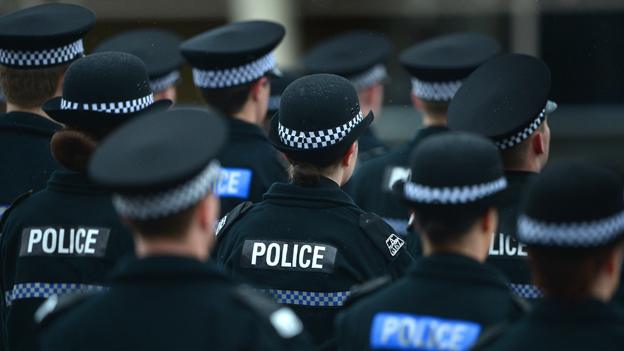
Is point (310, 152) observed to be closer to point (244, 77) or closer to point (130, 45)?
point (244, 77)

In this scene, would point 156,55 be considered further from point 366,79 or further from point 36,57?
point 36,57

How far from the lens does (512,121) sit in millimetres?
4770

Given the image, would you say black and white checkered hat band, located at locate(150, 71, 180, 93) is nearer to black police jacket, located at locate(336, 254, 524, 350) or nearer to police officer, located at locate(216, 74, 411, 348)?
police officer, located at locate(216, 74, 411, 348)

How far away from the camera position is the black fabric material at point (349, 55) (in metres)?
8.86

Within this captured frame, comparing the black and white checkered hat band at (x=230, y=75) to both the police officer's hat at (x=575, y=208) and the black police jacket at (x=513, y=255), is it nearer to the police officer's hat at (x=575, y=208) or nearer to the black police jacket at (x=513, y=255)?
the black police jacket at (x=513, y=255)

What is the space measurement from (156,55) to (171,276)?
463cm

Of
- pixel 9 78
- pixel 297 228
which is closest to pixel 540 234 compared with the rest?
pixel 297 228

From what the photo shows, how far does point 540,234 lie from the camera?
339cm

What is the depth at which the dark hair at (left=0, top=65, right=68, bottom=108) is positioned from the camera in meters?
5.57

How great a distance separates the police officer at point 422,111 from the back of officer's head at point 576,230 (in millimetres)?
2692

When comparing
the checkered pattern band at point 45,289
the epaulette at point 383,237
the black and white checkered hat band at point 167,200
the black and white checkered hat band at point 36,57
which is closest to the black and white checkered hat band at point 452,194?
the black and white checkered hat band at point 167,200

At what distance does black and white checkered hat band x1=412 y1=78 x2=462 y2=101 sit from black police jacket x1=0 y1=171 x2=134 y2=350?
2.42 m

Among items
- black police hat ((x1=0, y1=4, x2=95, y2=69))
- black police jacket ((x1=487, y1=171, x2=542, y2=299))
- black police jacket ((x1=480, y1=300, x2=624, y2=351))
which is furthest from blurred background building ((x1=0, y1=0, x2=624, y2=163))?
black police jacket ((x1=480, y1=300, x2=624, y2=351))

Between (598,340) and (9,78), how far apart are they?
3.38 m
